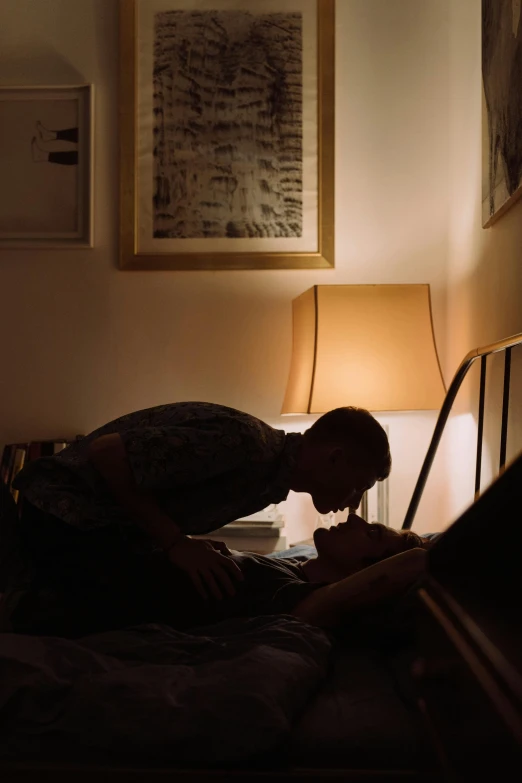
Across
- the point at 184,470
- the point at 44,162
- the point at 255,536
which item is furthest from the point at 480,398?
the point at 44,162

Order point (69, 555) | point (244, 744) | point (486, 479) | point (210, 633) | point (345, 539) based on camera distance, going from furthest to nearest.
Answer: point (486, 479), point (345, 539), point (69, 555), point (210, 633), point (244, 744)

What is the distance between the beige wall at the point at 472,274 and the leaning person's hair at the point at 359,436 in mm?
530

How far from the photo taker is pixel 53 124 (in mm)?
2971

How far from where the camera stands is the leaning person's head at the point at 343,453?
1.57 meters

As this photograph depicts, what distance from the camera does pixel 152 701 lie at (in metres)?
0.94

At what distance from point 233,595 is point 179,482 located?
210 mm

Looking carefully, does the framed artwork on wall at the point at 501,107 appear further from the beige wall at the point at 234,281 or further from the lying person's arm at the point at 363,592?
the lying person's arm at the point at 363,592

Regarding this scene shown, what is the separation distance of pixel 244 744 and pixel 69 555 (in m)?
0.64

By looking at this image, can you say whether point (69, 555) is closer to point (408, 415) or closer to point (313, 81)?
point (408, 415)

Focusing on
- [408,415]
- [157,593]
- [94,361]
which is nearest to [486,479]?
[408,415]

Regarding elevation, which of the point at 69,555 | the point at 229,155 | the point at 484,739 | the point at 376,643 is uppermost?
the point at 229,155

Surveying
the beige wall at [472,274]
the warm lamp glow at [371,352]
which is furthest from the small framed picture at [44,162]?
the beige wall at [472,274]

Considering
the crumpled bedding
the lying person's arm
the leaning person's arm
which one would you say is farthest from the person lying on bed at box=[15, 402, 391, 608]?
the crumpled bedding

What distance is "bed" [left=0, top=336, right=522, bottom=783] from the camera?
2.29 feet
